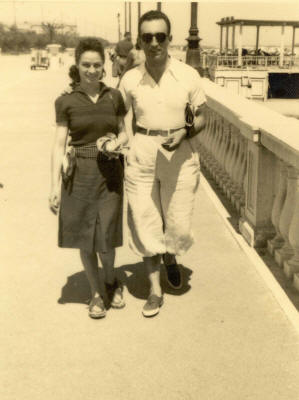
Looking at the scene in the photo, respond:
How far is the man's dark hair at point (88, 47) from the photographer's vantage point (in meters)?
3.91

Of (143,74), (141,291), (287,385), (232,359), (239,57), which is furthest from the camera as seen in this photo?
(239,57)

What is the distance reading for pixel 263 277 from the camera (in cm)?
493

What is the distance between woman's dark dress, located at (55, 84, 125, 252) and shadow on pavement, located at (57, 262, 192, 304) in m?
0.63

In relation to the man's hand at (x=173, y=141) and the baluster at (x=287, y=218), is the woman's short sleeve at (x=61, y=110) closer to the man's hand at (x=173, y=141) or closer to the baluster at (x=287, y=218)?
the man's hand at (x=173, y=141)

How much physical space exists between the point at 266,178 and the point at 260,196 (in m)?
0.17

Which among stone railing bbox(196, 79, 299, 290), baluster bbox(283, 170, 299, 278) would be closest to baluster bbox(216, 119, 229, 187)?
stone railing bbox(196, 79, 299, 290)

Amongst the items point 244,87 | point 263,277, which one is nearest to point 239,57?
point 244,87

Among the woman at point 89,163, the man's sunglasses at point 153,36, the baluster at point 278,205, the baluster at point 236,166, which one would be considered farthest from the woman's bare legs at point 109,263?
the baluster at point 236,166

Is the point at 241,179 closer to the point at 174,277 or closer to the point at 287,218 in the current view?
the point at 287,218

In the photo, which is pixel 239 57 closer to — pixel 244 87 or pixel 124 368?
pixel 244 87

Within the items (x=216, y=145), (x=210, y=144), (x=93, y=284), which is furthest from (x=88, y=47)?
(x=210, y=144)

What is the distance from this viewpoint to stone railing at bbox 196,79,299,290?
15.7 feet

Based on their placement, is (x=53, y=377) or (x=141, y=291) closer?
(x=53, y=377)

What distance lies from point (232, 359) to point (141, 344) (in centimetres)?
56
